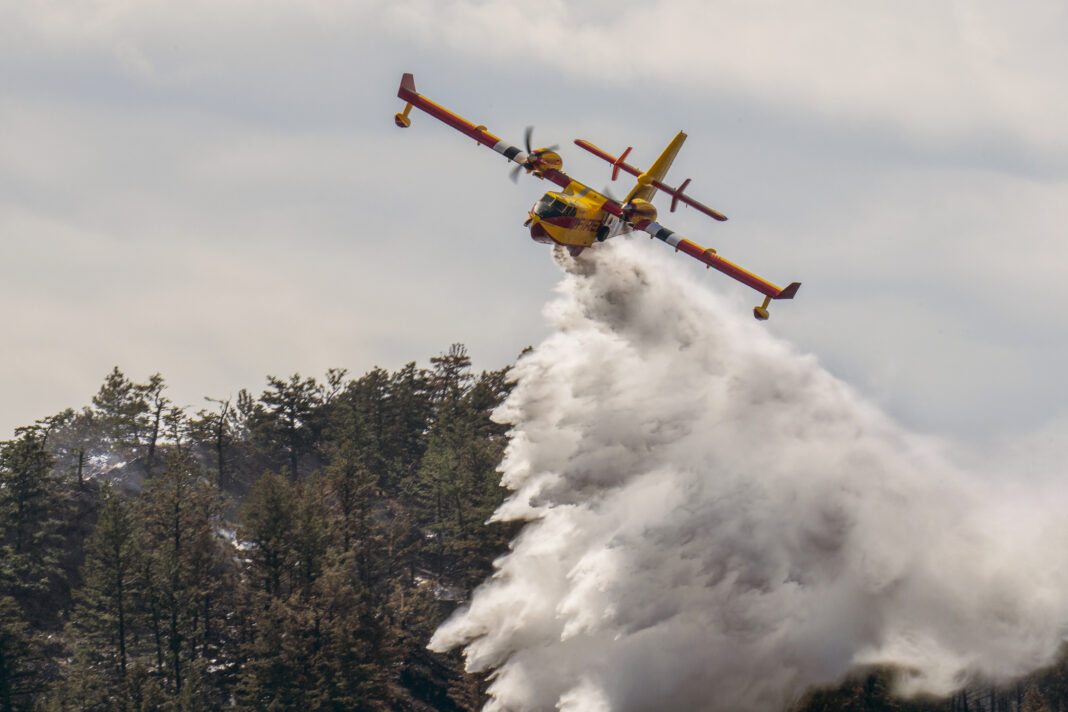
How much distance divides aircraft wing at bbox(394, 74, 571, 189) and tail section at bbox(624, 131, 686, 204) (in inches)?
151

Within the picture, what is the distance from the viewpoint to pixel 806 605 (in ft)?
158

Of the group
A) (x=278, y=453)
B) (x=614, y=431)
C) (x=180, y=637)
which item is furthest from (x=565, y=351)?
(x=278, y=453)

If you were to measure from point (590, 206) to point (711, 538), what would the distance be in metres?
14.6

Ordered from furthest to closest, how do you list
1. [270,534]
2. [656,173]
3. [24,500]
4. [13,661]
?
[24,500], [270,534], [13,661], [656,173]

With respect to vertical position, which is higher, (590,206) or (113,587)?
(590,206)

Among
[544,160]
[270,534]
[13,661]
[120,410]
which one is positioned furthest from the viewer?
[120,410]

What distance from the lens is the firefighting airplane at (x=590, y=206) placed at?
49.3 meters

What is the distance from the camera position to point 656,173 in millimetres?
56625

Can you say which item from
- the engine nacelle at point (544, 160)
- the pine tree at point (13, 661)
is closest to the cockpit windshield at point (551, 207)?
the engine nacelle at point (544, 160)

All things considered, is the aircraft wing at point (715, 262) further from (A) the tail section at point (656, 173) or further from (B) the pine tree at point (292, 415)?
(B) the pine tree at point (292, 415)

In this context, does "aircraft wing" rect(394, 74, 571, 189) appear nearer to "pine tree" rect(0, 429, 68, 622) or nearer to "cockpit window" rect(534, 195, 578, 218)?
"cockpit window" rect(534, 195, 578, 218)

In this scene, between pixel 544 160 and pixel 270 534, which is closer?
pixel 544 160

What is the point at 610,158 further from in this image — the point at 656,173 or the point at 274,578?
the point at 274,578

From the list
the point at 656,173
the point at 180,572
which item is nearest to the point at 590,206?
the point at 656,173
